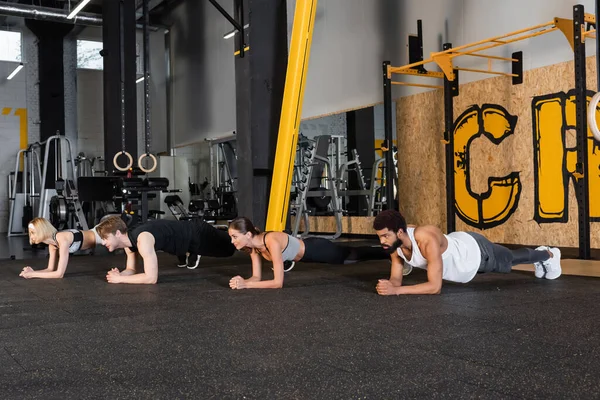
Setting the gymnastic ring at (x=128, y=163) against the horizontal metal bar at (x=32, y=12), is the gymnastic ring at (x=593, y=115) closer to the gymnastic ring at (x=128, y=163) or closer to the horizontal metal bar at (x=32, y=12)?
the gymnastic ring at (x=128, y=163)

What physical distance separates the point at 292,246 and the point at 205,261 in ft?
7.90

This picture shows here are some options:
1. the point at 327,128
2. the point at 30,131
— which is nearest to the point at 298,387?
the point at 327,128

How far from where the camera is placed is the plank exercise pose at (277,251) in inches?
172

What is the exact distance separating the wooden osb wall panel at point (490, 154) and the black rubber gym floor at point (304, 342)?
259cm

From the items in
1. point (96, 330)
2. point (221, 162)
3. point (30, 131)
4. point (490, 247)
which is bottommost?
point (96, 330)

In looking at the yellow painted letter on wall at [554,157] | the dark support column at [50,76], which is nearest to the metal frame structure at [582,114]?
the yellow painted letter on wall at [554,157]

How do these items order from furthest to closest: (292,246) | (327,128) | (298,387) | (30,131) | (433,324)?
1. (30,131)
2. (327,128)
3. (292,246)
4. (433,324)
5. (298,387)

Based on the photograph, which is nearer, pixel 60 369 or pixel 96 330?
pixel 60 369

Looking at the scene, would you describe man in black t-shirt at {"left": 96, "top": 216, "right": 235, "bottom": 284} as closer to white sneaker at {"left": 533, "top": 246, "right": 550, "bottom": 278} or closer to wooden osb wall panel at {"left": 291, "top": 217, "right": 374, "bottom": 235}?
white sneaker at {"left": 533, "top": 246, "right": 550, "bottom": 278}

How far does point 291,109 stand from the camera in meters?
6.61

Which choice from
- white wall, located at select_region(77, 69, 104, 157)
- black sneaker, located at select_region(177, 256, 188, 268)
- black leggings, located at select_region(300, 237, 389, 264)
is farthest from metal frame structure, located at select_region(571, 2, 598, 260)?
white wall, located at select_region(77, 69, 104, 157)

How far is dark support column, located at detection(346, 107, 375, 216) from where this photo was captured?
10.0 meters

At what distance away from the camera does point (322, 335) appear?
2928 mm

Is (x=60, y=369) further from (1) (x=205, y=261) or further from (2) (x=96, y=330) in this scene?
(1) (x=205, y=261)
